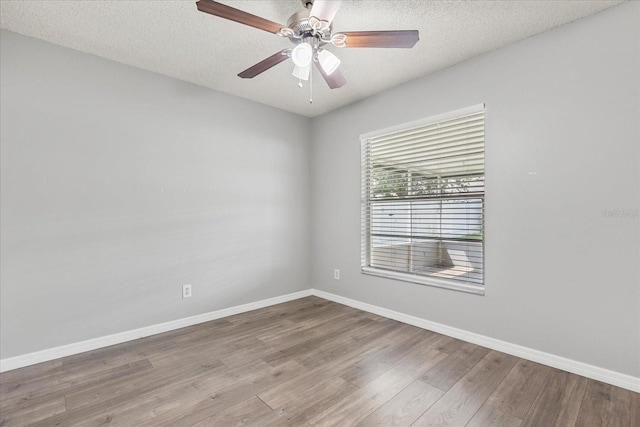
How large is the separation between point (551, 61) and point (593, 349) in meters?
2.04

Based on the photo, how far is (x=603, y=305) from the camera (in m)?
2.01

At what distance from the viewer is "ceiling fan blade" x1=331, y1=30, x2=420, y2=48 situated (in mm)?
1742

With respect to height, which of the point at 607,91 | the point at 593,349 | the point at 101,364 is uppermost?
the point at 607,91

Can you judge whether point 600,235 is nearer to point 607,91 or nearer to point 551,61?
point 607,91

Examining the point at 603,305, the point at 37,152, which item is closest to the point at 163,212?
the point at 37,152

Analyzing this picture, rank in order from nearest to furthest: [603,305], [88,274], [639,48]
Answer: [639,48]
[603,305]
[88,274]

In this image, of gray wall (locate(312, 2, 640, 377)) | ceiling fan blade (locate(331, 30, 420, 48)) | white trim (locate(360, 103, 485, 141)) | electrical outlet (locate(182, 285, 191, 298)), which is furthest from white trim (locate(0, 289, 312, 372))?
ceiling fan blade (locate(331, 30, 420, 48))

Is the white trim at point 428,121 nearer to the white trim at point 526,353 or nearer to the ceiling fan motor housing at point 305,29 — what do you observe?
the ceiling fan motor housing at point 305,29

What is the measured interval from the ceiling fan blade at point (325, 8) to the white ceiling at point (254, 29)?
41 centimetres

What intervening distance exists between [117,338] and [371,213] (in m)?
2.77

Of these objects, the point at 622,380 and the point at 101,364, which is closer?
the point at 622,380

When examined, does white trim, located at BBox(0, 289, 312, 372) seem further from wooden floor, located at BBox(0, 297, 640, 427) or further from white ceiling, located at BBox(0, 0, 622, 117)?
white ceiling, located at BBox(0, 0, 622, 117)

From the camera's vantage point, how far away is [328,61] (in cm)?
202

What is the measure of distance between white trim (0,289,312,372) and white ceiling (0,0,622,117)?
2.40 metres
